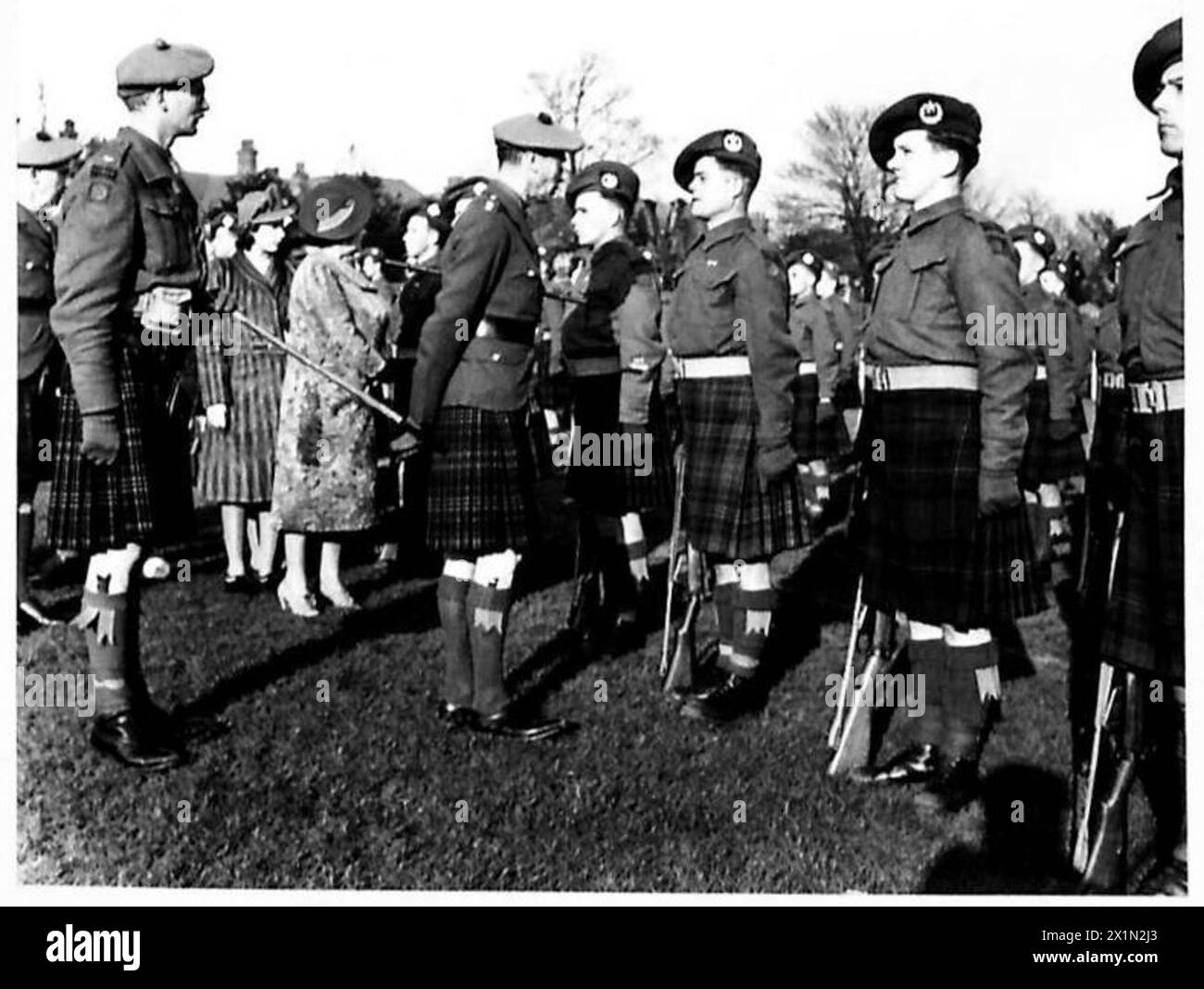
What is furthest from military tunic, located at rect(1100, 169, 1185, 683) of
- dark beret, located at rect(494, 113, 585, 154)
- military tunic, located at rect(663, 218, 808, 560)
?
dark beret, located at rect(494, 113, 585, 154)

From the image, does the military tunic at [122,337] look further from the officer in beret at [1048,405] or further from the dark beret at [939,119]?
the officer in beret at [1048,405]

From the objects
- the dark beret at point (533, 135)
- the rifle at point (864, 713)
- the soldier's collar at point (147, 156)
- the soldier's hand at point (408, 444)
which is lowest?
the rifle at point (864, 713)

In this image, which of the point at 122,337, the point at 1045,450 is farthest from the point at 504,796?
the point at 1045,450

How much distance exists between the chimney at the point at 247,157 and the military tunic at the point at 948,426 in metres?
2.63

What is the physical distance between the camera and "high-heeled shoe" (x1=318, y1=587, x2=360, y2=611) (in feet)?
21.6

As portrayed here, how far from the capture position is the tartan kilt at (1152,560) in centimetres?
345

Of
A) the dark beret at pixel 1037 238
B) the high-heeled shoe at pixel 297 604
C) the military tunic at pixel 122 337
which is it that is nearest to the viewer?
the military tunic at pixel 122 337

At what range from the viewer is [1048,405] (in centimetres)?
771

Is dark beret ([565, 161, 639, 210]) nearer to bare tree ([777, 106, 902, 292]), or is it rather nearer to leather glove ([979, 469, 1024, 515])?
bare tree ([777, 106, 902, 292])

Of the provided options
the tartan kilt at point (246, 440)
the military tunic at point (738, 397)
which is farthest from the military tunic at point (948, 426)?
the tartan kilt at point (246, 440)

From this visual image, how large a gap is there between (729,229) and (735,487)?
1.04m

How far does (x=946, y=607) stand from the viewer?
162 inches

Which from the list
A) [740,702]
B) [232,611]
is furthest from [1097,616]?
[232,611]
